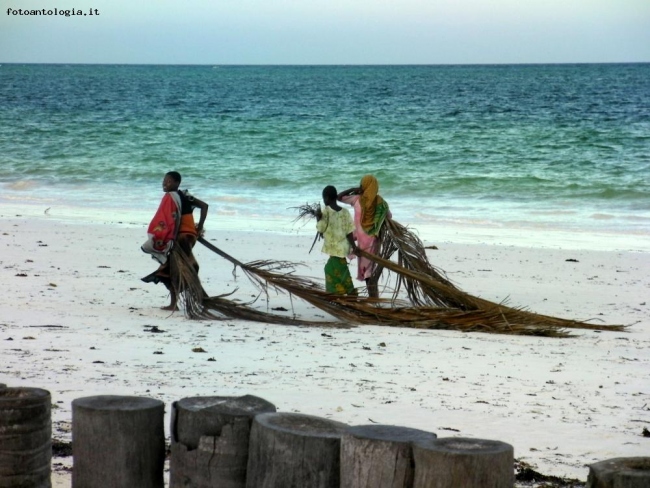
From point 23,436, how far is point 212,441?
542mm

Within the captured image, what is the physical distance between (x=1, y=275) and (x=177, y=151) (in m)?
17.8

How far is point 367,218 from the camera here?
800cm

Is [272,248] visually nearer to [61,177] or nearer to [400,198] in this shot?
[400,198]

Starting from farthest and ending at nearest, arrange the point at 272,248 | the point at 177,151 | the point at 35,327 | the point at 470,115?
the point at 470,115 < the point at 177,151 < the point at 272,248 < the point at 35,327

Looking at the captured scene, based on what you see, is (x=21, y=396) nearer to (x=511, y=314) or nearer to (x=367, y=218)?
(x=511, y=314)

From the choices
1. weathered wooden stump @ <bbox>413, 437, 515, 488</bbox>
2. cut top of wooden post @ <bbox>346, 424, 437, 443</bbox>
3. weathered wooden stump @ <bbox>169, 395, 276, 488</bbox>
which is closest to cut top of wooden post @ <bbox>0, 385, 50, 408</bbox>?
weathered wooden stump @ <bbox>169, 395, 276, 488</bbox>

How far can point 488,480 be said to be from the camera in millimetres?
2477

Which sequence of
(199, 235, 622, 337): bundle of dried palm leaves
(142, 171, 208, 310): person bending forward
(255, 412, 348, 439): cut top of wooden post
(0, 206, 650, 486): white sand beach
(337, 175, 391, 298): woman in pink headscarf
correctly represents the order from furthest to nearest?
(337, 175, 391, 298): woman in pink headscarf, (142, 171, 208, 310): person bending forward, (199, 235, 622, 337): bundle of dried palm leaves, (0, 206, 650, 486): white sand beach, (255, 412, 348, 439): cut top of wooden post

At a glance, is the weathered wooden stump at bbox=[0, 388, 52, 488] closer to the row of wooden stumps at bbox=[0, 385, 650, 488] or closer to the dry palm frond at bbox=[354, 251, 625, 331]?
the row of wooden stumps at bbox=[0, 385, 650, 488]

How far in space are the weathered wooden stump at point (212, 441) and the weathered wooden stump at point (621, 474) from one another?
3.01 ft

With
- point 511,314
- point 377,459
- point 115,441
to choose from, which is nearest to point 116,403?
point 115,441

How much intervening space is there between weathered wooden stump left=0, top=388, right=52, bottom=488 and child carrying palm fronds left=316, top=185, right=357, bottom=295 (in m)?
4.91

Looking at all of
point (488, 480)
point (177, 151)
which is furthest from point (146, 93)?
point (488, 480)

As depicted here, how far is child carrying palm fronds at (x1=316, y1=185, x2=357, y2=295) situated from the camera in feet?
25.3
